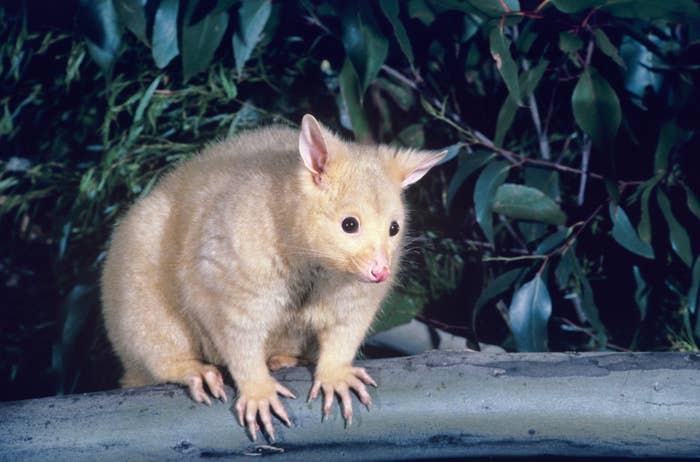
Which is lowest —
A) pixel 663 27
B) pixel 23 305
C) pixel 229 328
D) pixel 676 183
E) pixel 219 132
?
pixel 23 305

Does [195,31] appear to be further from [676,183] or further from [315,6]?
[676,183]

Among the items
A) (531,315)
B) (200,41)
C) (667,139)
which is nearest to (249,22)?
(200,41)

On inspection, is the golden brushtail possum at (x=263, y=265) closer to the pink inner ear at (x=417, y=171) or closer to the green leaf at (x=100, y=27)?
the pink inner ear at (x=417, y=171)

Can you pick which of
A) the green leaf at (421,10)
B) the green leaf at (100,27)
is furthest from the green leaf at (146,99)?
the green leaf at (421,10)

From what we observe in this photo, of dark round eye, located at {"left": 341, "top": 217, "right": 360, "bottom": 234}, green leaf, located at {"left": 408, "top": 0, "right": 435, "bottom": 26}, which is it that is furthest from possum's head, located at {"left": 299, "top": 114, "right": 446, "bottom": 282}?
green leaf, located at {"left": 408, "top": 0, "right": 435, "bottom": 26}

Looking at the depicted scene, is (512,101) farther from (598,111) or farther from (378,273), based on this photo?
(378,273)

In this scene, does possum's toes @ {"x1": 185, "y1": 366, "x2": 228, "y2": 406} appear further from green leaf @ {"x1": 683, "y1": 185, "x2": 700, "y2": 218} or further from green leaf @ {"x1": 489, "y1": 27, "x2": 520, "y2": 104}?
green leaf @ {"x1": 683, "y1": 185, "x2": 700, "y2": 218}

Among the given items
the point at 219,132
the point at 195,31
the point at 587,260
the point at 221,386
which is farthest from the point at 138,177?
the point at 587,260
